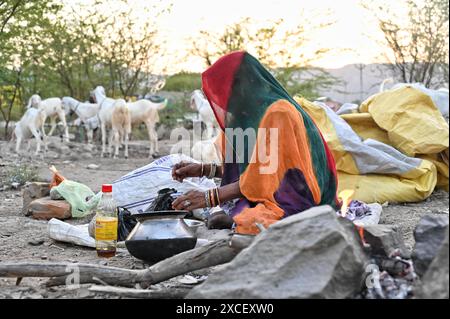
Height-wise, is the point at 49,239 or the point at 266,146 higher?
the point at 266,146

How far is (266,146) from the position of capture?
Answer: 3271 millimetres

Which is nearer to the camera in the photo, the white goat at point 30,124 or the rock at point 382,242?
the rock at point 382,242

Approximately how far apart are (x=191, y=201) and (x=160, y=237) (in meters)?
0.28

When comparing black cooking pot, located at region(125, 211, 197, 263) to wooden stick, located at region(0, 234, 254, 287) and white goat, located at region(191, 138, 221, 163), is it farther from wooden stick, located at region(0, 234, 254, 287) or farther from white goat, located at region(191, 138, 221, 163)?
white goat, located at region(191, 138, 221, 163)

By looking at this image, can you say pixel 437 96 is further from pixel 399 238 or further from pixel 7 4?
pixel 7 4

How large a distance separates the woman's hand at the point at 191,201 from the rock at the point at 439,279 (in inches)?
63.6

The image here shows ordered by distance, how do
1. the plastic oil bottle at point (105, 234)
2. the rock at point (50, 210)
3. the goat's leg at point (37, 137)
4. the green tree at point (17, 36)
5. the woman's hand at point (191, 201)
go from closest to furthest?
the woman's hand at point (191, 201), the plastic oil bottle at point (105, 234), the rock at point (50, 210), the green tree at point (17, 36), the goat's leg at point (37, 137)

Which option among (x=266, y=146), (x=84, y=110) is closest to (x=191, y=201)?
(x=266, y=146)

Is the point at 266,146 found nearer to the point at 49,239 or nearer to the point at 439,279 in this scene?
the point at 439,279

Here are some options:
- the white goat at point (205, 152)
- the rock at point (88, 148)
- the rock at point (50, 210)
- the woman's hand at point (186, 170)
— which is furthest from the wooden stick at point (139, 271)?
the rock at point (88, 148)

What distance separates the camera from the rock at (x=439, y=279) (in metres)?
1.96

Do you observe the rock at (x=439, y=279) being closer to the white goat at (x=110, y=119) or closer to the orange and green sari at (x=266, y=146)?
the orange and green sari at (x=266, y=146)

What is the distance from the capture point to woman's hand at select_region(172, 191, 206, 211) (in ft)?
11.3

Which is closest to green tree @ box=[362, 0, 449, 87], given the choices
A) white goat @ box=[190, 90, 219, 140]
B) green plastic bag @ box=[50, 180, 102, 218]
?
white goat @ box=[190, 90, 219, 140]
